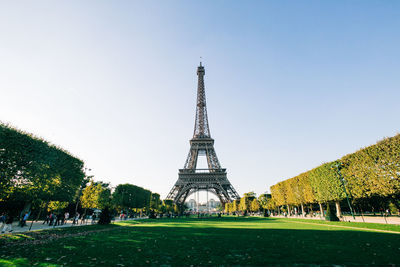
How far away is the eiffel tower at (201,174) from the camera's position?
58.8 metres

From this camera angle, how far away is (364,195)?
84.3 ft

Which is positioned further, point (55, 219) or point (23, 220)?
point (55, 219)

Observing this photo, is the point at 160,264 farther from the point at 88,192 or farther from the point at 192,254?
the point at 88,192

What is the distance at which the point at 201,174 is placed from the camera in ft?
199

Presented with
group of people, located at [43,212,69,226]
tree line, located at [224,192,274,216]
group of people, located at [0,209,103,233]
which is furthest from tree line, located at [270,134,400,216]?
group of people, located at [43,212,69,226]

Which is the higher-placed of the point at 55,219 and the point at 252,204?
the point at 252,204

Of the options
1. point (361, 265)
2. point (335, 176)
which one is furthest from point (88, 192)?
point (335, 176)

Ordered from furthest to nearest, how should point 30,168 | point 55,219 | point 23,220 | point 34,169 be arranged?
point 55,219 < point 23,220 < point 34,169 < point 30,168

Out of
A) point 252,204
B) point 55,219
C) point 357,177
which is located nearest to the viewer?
point 357,177

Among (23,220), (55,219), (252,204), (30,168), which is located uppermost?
(30,168)

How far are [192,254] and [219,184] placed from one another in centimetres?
5231

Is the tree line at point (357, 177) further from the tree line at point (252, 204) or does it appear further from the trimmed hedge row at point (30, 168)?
the trimmed hedge row at point (30, 168)

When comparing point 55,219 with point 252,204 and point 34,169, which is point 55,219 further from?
point 252,204

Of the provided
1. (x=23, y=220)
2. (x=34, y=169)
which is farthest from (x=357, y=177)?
(x=23, y=220)
